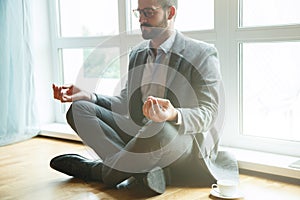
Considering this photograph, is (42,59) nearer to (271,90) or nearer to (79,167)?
(79,167)

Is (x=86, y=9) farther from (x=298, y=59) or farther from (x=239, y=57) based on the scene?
(x=298, y=59)

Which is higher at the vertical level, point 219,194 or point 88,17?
point 88,17

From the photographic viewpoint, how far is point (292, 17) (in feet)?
6.91

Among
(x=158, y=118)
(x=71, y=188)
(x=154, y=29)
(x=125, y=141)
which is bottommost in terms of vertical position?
(x=71, y=188)

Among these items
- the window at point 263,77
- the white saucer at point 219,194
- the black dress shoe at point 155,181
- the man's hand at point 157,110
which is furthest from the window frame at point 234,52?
the man's hand at point 157,110

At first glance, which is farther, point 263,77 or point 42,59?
point 42,59

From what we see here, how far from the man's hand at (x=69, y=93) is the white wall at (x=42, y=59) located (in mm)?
1351

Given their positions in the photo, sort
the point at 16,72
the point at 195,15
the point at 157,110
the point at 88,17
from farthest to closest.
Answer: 1. the point at 88,17
2. the point at 16,72
3. the point at 195,15
4. the point at 157,110

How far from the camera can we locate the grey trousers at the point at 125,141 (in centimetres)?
178

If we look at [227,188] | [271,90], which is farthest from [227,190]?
[271,90]

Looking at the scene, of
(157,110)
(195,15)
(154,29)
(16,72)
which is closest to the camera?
(157,110)

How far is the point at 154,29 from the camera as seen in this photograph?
1955mm

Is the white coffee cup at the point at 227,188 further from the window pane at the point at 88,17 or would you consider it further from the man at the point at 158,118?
the window pane at the point at 88,17

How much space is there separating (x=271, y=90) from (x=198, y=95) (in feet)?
1.96
